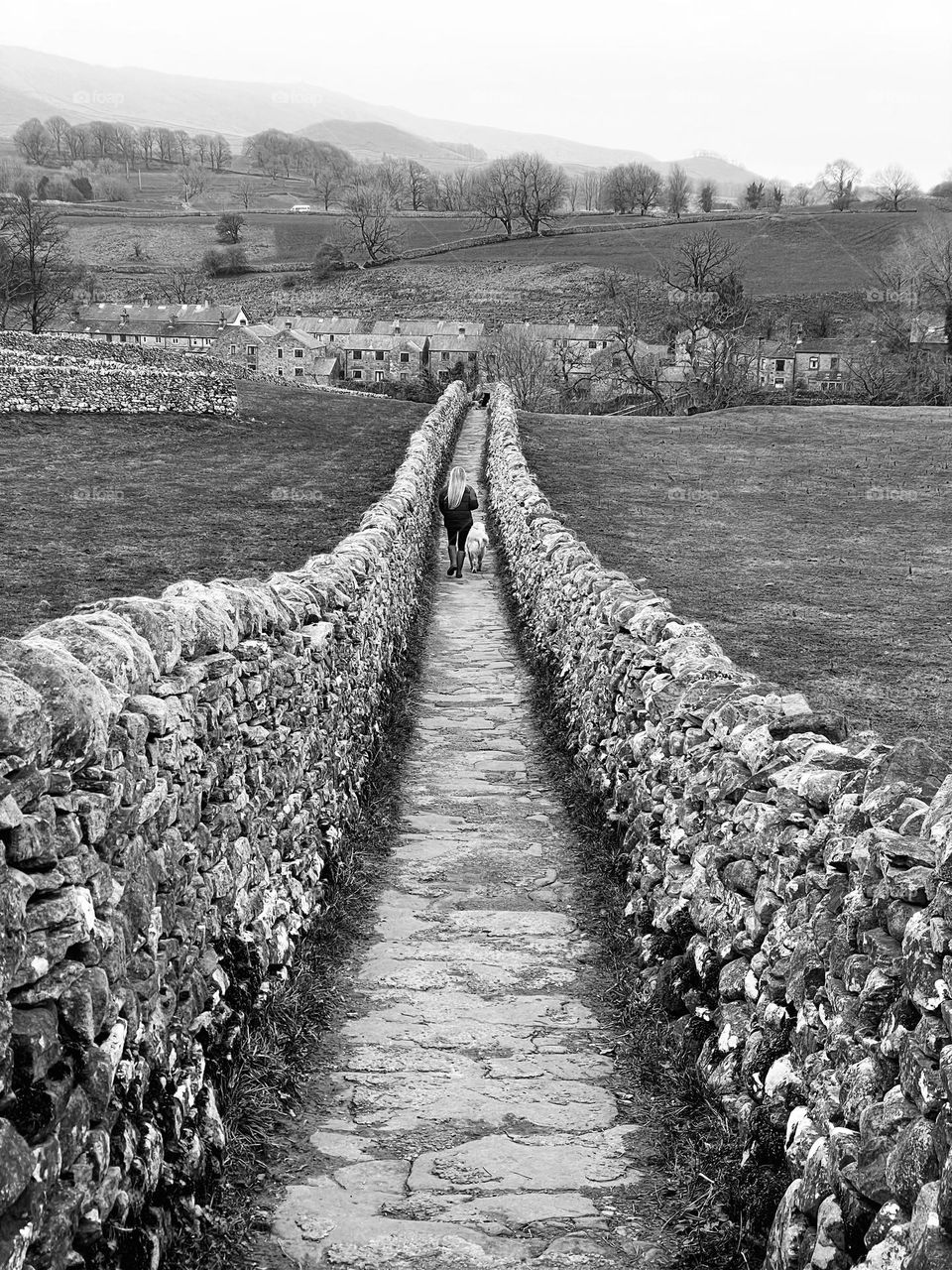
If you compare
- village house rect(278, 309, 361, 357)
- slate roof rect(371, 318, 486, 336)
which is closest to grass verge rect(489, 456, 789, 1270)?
village house rect(278, 309, 361, 357)

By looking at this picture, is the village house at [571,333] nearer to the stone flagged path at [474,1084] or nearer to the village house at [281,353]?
the village house at [281,353]

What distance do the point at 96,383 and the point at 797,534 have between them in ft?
82.5

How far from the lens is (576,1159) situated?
487cm

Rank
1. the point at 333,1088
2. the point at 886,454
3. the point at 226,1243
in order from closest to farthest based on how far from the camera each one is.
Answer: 1. the point at 226,1243
2. the point at 333,1088
3. the point at 886,454

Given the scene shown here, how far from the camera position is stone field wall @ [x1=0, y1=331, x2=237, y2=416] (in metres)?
36.4

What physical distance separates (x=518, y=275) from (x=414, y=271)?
542 inches

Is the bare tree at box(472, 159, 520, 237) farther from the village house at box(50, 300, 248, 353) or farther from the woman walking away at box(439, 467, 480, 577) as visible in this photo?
the woman walking away at box(439, 467, 480, 577)

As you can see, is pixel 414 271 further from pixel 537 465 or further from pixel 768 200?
pixel 537 465

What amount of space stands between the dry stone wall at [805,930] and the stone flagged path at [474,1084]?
0.56 metres

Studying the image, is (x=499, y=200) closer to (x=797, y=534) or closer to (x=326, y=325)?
(x=326, y=325)

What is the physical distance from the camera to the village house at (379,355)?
108m

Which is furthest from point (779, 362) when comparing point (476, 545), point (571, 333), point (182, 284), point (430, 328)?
point (476, 545)

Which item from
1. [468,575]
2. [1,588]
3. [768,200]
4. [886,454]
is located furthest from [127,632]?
[768,200]

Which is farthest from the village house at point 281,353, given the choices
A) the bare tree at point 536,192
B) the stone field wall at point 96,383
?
the bare tree at point 536,192
